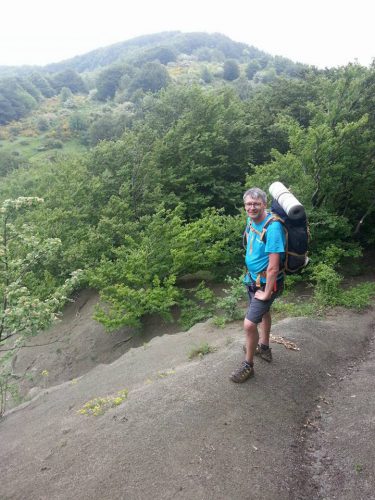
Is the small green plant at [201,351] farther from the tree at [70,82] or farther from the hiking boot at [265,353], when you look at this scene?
the tree at [70,82]

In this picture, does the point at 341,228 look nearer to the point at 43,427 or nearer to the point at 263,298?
the point at 263,298

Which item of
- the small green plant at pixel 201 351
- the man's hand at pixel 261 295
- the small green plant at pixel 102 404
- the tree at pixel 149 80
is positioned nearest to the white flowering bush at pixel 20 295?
the small green plant at pixel 102 404

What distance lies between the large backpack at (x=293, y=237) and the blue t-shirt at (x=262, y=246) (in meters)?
0.06

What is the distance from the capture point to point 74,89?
167 m

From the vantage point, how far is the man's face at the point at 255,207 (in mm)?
5227

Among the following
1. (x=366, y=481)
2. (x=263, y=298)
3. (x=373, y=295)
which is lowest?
(x=373, y=295)

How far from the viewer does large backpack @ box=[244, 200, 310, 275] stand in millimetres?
5051

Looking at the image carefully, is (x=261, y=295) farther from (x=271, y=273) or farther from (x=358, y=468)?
(x=358, y=468)

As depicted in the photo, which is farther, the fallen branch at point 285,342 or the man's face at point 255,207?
the fallen branch at point 285,342

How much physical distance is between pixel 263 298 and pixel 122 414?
8.97 feet

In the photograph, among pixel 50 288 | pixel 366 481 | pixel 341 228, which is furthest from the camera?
pixel 50 288

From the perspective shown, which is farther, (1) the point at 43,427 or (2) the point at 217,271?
(2) the point at 217,271

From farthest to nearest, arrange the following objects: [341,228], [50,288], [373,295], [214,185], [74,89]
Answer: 1. [74,89]
2. [214,185]
3. [50,288]
4. [341,228]
5. [373,295]

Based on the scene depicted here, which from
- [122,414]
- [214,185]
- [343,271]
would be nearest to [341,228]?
[343,271]
